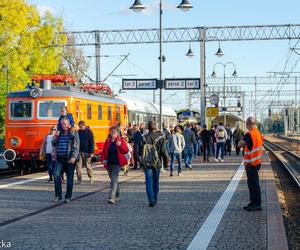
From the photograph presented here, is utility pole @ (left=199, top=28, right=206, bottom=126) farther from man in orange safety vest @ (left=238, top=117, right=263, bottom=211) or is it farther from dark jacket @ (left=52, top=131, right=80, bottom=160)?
man in orange safety vest @ (left=238, top=117, right=263, bottom=211)

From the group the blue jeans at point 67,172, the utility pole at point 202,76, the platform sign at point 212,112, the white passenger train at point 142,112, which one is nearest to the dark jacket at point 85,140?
the blue jeans at point 67,172

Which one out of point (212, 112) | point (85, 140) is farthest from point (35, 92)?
point (212, 112)

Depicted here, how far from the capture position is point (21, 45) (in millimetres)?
40531

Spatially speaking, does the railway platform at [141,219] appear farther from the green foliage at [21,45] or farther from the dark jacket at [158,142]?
the green foliage at [21,45]

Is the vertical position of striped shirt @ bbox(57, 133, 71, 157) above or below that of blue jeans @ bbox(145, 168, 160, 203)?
above

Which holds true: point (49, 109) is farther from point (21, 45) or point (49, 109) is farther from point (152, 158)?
point (21, 45)

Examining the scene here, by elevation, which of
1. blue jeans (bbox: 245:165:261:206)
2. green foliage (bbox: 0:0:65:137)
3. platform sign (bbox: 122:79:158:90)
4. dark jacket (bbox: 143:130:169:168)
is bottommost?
blue jeans (bbox: 245:165:261:206)

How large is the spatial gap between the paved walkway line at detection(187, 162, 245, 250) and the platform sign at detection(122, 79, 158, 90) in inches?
625

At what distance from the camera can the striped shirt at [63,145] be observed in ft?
45.5

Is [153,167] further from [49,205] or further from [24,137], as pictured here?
[24,137]

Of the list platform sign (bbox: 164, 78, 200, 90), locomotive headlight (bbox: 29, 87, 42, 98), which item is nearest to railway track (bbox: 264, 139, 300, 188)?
platform sign (bbox: 164, 78, 200, 90)

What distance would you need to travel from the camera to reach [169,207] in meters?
13.1

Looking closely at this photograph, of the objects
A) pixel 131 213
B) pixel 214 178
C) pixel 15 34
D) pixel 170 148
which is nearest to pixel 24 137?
pixel 170 148

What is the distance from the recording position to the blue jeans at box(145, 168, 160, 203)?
42.8ft
